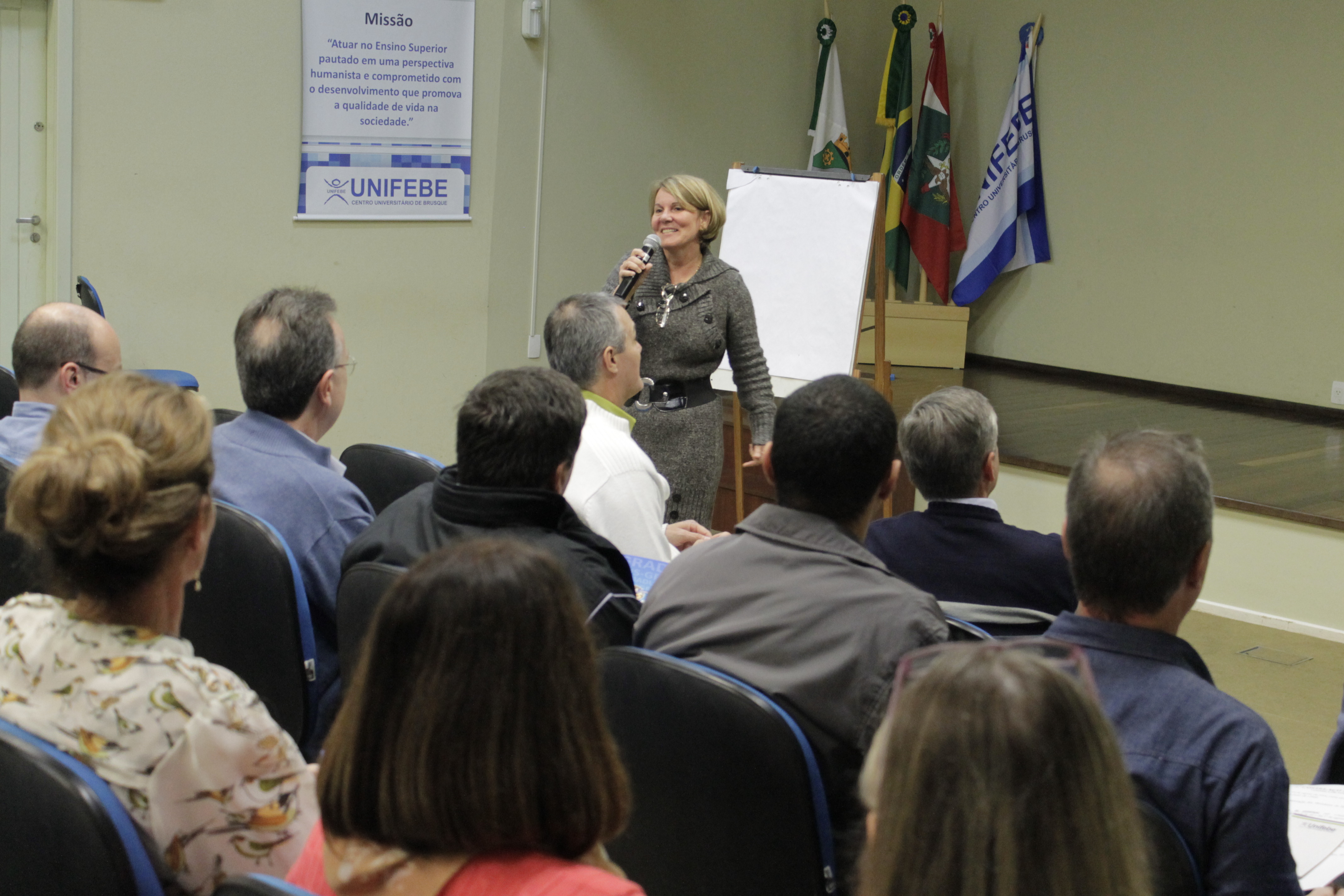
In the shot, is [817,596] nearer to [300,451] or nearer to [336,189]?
[300,451]

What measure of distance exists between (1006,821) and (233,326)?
466cm

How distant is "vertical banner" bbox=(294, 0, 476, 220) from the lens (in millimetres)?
4859

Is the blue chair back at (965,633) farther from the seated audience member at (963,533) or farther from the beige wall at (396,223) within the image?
A: the beige wall at (396,223)

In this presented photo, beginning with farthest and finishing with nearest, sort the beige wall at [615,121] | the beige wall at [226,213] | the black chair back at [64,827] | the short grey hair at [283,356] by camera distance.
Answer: the beige wall at [615,121] → the beige wall at [226,213] → the short grey hair at [283,356] → the black chair back at [64,827]

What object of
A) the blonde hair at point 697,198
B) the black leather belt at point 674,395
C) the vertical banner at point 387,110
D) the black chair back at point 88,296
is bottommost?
the black leather belt at point 674,395

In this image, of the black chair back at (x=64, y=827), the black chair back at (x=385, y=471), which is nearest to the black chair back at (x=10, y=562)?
the black chair back at (x=385, y=471)

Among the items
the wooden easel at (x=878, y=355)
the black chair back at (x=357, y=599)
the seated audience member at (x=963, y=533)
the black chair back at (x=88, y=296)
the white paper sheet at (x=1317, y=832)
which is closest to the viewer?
the white paper sheet at (x=1317, y=832)

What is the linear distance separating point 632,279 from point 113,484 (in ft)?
7.60

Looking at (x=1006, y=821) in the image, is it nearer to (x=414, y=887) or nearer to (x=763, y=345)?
(x=414, y=887)

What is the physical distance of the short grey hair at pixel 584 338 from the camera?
2.58 m

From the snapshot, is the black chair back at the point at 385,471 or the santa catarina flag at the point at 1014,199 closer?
the black chair back at the point at 385,471

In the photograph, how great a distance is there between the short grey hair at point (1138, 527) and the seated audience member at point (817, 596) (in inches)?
8.2

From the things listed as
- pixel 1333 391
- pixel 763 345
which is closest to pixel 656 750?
pixel 763 345

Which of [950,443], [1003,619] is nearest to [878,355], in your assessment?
[950,443]
